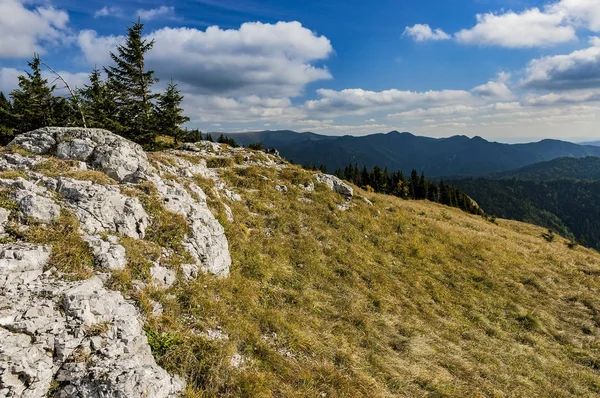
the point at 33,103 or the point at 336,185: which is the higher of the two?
the point at 33,103

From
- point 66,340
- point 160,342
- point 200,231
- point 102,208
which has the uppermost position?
point 102,208

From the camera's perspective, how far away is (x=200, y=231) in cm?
1204

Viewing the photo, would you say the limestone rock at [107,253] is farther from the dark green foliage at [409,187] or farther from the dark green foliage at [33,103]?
the dark green foliage at [409,187]

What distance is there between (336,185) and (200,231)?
50.0 ft

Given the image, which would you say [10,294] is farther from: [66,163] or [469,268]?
[469,268]

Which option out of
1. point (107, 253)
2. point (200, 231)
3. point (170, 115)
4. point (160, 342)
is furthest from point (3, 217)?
point (170, 115)

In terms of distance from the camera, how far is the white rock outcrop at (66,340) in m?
5.45

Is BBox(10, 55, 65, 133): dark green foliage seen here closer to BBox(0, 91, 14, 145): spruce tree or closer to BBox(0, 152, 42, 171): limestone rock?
BBox(0, 91, 14, 145): spruce tree

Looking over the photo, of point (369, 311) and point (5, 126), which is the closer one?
point (369, 311)

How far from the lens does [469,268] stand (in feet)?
62.7

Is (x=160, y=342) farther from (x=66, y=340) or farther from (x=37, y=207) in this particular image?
(x=37, y=207)

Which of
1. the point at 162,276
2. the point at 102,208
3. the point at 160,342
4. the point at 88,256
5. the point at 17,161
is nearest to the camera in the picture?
the point at 160,342

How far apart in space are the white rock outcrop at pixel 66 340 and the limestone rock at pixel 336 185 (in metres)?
19.3

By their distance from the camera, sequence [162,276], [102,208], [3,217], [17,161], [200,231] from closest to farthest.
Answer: [3,217] < [162,276] < [102,208] < [17,161] < [200,231]
